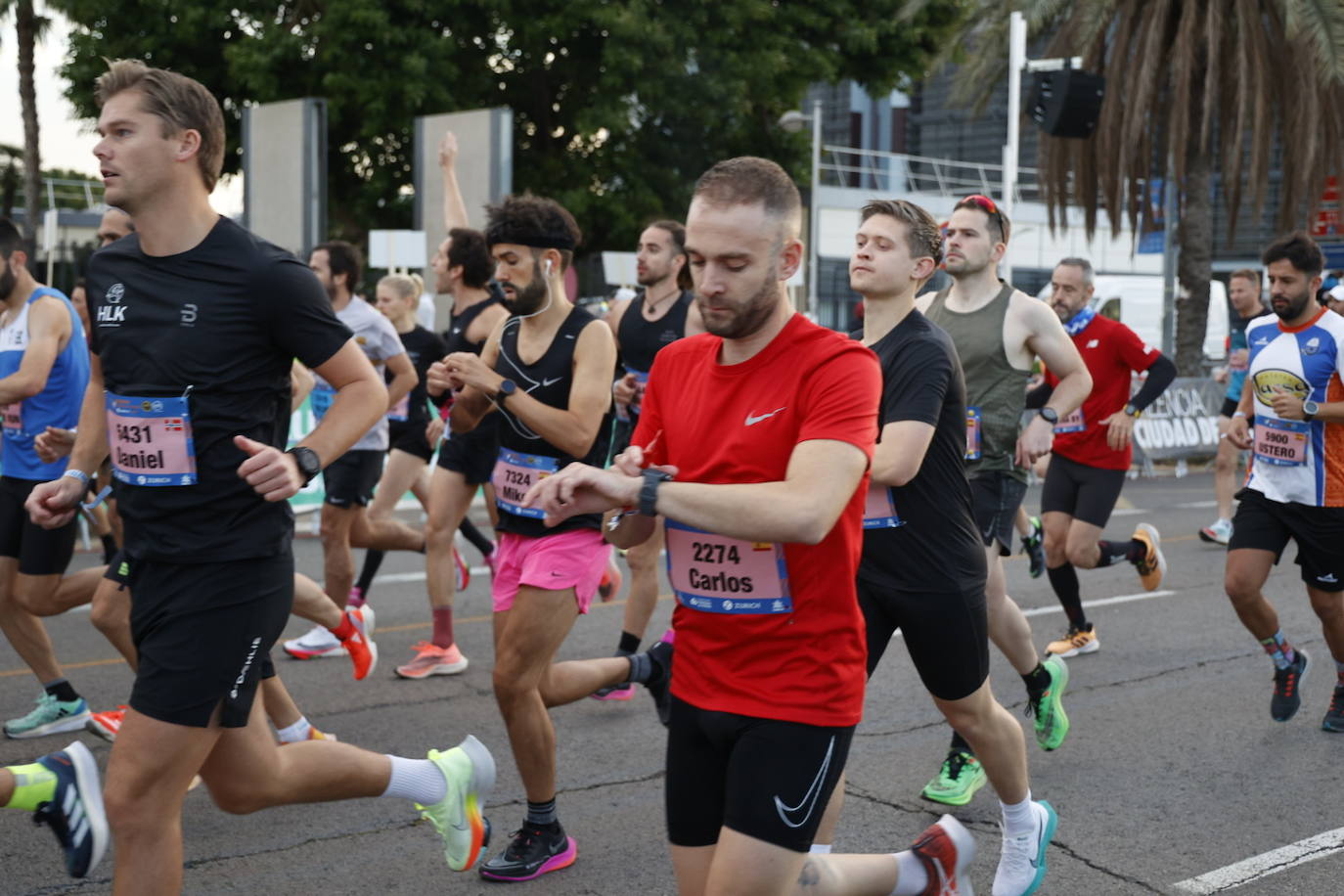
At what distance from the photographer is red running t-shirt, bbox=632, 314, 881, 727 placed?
264 cm

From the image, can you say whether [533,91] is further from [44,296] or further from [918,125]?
[918,125]

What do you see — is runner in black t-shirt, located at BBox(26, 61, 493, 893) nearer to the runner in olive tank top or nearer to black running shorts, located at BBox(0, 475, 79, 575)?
black running shorts, located at BBox(0, 475, 79, 575)

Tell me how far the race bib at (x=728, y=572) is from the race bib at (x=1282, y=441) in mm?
3925

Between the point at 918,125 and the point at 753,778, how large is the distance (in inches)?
2125

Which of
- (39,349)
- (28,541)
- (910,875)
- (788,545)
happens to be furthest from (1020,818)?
(39,349)

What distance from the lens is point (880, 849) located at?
4477 millimetres

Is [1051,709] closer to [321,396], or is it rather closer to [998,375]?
[998,375]

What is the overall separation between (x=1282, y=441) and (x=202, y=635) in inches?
179

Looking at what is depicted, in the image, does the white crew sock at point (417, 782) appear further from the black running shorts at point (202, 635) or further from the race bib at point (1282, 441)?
the race bib at point (1282, 441)

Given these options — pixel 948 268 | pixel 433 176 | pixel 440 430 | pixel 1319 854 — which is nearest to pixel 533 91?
pixel 433 176

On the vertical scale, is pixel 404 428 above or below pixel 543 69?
below

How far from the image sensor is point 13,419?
5.75 metres

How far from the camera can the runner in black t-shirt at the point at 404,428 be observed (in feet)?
26.1

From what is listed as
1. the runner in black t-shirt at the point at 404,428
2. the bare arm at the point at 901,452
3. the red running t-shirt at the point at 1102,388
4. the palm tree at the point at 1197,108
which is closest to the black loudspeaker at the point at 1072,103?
the palm tree at the point at 1197,108
